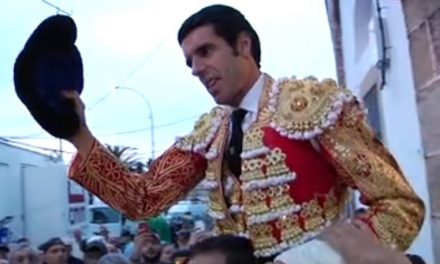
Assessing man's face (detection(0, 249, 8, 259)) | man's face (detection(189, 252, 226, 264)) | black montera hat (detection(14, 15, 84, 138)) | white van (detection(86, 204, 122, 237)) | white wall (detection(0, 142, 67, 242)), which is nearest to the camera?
man's face (detection(189, 252, 226, 264))

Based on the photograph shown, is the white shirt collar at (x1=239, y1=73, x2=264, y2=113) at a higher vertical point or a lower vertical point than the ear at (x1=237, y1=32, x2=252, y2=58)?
lower

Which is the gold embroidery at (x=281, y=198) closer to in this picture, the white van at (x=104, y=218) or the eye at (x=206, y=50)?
the eye at (x=206, y=50)

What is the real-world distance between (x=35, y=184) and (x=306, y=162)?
14.2 metres

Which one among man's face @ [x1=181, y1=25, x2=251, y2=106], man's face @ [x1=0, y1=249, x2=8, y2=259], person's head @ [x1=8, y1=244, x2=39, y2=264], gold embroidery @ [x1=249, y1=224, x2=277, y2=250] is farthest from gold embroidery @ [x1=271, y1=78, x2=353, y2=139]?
man's face @ [x1=0, y1=249, x2=8, y2=259]

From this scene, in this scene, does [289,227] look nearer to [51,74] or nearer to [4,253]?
[51,74]

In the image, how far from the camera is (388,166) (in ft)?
5.75

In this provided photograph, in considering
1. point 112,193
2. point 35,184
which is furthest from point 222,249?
point 35,184

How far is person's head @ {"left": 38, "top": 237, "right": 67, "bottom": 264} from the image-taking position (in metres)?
6.44

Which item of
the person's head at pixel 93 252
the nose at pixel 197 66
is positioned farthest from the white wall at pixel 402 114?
the person's head at pixel 93 252

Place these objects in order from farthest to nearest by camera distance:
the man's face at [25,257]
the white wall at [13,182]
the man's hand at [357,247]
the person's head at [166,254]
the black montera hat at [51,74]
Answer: the white wall at [13,182], the man's face at [25,257], the person's head at [166,254], the black montera hat at [51,74], the man's hand at [357,247]

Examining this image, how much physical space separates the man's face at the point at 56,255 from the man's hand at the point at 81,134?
465 centimetres

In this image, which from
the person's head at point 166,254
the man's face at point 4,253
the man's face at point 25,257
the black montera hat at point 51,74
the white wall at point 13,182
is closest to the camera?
the black montera hat at point 51,74

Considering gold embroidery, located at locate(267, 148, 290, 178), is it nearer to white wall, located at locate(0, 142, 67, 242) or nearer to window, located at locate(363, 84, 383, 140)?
window, located at locate(363, 84, 383, 140)

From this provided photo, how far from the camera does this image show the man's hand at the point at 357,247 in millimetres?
1153
